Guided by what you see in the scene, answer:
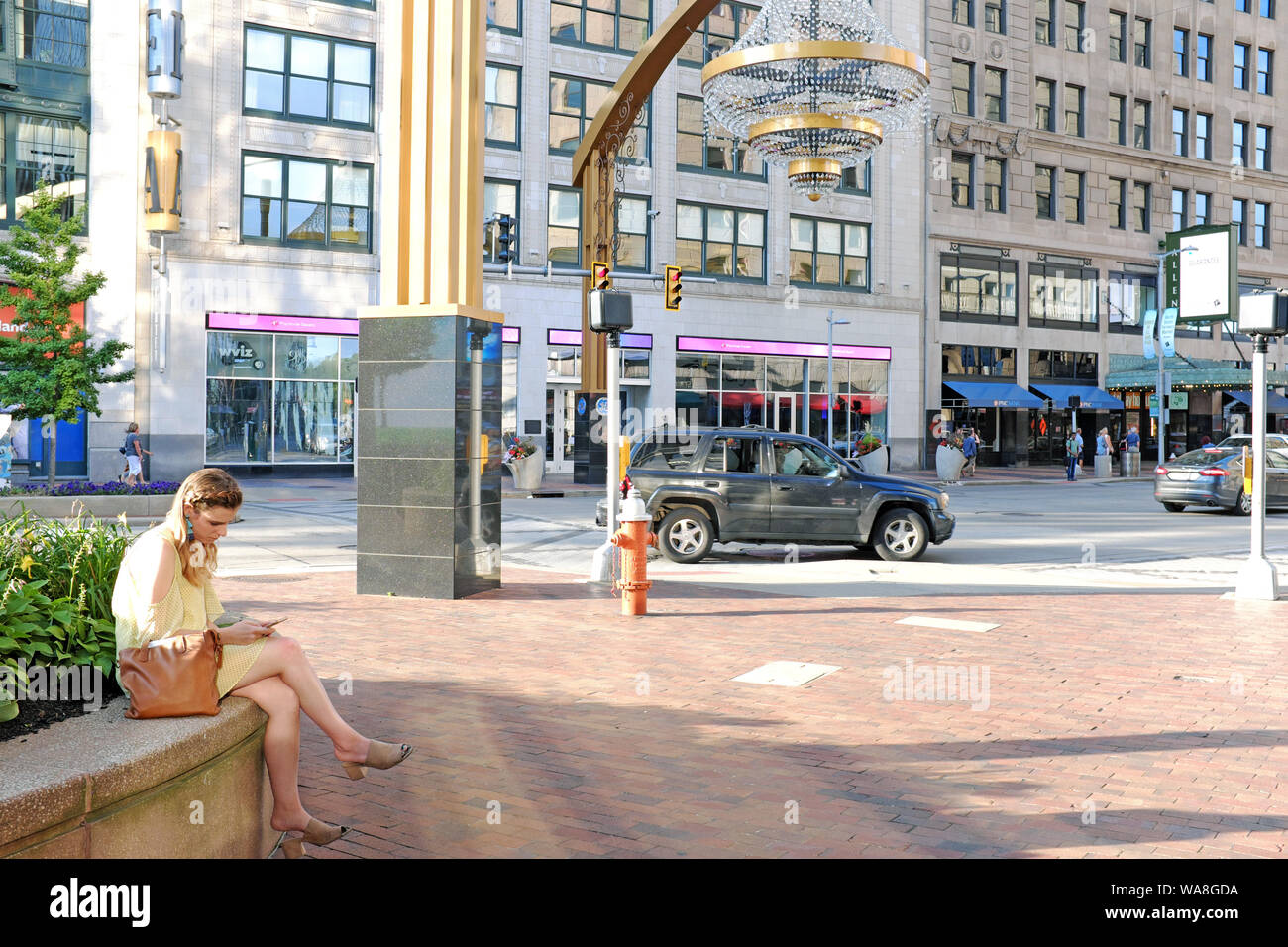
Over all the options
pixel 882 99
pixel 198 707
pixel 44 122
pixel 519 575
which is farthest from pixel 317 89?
pixel 198 707

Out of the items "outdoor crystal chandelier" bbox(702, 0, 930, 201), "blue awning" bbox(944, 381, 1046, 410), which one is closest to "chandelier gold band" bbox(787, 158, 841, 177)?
"outdoor crystal chandelier" bbox(702, 0, 930, 201)

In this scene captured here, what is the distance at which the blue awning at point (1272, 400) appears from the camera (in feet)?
174

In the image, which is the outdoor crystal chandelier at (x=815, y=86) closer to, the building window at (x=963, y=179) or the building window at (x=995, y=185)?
the building window at (x=963, y=179)

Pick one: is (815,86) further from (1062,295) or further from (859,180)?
(1062,295)

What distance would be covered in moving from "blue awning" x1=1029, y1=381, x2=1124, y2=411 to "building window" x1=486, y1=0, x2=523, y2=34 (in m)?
25.0

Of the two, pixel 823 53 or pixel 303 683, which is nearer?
pixel 303 683

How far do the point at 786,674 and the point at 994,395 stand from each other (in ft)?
131

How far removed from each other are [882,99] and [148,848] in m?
16.3

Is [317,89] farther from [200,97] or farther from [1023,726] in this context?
[1023,726]

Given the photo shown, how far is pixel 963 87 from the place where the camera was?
4566 centimetres

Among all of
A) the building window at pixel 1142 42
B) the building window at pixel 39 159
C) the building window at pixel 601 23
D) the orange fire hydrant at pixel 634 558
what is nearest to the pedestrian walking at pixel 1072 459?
the building window at pixel 601 23

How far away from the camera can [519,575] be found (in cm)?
1324

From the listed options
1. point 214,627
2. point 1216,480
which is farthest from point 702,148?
point 214,627

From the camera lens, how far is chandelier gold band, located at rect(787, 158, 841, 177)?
18516 millimetres
